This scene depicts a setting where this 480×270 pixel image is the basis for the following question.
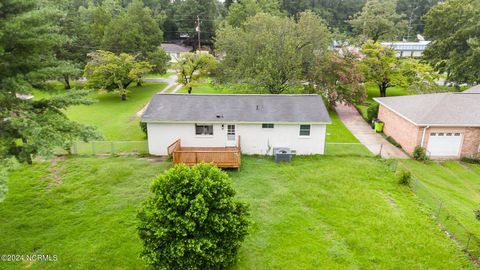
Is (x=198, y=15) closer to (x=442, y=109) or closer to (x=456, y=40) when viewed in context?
(x=456, y=40)

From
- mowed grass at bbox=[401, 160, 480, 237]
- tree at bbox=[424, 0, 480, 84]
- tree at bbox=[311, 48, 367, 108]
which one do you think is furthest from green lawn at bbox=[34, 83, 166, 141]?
tree at bbox=[424, 0, 480, 84]

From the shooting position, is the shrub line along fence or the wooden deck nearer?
the shrub line along fence

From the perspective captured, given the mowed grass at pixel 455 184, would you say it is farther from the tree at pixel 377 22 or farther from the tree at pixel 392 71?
the tree at pixel 377 22

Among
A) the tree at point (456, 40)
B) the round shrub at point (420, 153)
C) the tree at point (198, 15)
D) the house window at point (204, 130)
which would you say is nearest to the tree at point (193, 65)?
the house window at point (204, 130)

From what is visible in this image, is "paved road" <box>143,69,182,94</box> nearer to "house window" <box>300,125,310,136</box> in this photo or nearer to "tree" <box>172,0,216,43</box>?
"tree" <box>172,0,216,43</box>

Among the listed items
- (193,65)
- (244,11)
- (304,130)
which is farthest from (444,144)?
(244,11)

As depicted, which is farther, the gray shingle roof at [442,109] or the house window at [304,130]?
the gray shingle roof at [442,109]

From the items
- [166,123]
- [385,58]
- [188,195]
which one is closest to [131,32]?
[166,123]
